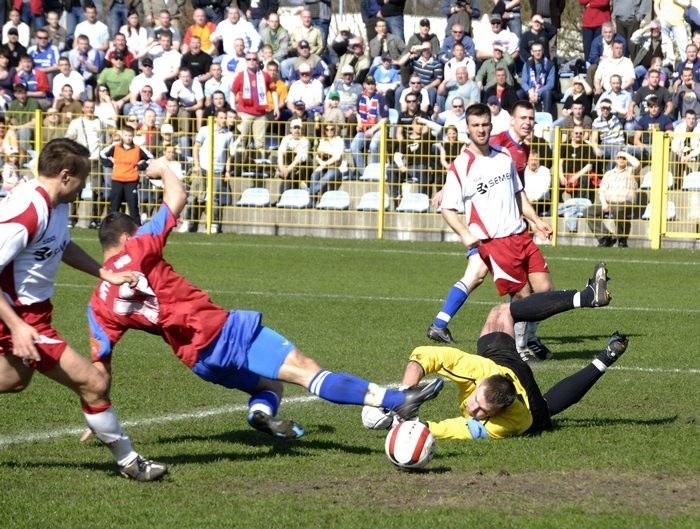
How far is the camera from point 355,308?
14.6 metres

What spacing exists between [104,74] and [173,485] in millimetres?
21246

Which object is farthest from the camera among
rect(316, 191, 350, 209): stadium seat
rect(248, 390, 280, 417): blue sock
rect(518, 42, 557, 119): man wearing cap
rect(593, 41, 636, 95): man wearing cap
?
rect(518, 42, 557, 119): man wearing cap

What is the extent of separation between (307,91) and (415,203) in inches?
144

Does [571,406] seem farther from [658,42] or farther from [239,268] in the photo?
[658,42]

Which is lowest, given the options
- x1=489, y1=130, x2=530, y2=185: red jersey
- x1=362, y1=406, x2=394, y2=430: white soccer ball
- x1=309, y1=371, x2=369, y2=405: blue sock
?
x1=362, y1=406, x2=394, y2=430: white soccer ball

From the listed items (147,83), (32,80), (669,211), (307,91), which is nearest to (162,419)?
(669,211)

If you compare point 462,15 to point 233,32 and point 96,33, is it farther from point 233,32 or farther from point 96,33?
point 96,33

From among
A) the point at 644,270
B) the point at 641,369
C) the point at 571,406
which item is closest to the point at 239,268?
the point at 644,270

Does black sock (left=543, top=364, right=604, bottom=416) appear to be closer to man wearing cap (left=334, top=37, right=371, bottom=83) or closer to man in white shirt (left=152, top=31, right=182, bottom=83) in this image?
man wearing cap (left=334, top=37, right=371, bottom=83)

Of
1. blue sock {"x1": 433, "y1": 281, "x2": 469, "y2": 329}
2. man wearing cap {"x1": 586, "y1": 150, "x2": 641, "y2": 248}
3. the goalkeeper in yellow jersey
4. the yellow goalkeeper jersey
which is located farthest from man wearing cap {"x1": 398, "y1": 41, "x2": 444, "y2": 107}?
the yellow goalkeeper jersey

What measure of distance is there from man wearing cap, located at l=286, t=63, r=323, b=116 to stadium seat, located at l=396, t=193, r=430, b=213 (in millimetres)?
3076

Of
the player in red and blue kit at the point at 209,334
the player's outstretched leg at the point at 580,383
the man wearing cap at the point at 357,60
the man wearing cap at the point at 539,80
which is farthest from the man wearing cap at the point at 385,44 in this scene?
the player in red and blue kit at the point at 209,334

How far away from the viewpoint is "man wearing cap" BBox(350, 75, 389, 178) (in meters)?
24.1

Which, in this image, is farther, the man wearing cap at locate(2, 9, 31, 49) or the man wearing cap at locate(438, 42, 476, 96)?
the man wearing cap at locate(2, 9, 31, 49)
